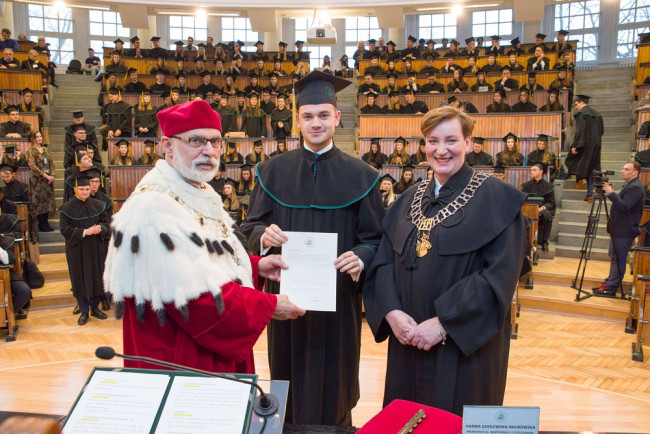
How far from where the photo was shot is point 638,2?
1686 cm

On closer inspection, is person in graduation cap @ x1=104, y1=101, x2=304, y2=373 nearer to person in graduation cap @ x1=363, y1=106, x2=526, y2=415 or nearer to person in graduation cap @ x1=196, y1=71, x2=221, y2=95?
person in graduation cap @ x1=363, y1=106, x2=526, y2=415

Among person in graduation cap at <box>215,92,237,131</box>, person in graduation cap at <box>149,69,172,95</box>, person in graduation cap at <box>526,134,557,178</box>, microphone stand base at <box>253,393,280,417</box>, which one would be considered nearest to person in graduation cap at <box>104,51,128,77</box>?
person in graduation cap at <box>149,69,172,95</box>

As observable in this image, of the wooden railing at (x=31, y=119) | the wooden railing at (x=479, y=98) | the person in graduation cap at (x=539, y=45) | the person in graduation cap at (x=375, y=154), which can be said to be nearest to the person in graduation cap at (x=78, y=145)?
the wooden railing at (x=31, y=119)

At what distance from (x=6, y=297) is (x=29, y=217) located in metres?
3.44

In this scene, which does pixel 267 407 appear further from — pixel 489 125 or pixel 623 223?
pixel 489 125

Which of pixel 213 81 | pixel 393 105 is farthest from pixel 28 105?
pixel 393 105

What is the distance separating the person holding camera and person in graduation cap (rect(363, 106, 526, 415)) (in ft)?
18.0

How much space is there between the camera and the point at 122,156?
9.88 m

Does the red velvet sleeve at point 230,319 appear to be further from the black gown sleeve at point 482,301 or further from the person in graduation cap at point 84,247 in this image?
the person in graduation cap at point 84,247

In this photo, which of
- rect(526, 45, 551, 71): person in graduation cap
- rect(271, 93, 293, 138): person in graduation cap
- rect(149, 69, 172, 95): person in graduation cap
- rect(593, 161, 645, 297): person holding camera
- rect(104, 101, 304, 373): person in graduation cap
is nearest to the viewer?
rect(104, 101, 304, 373): person in graduation cap

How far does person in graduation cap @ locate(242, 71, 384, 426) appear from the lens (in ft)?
8.08

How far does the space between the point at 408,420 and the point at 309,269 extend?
952mm

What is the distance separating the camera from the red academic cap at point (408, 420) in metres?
1.28

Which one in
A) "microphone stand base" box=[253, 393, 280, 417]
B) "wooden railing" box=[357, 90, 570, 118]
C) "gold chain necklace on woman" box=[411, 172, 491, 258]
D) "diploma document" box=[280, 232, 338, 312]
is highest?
"wooden railing" box=[357, 90, 570, 118]
